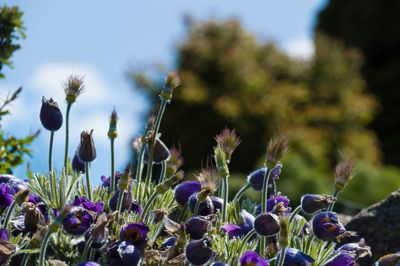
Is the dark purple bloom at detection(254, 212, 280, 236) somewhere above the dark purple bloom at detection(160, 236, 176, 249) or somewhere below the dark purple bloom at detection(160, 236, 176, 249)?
above

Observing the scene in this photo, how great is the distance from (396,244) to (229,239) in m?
1.01

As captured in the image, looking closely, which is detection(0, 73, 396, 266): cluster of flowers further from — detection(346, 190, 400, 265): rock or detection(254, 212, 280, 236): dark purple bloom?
detection(346, 190, 400, 265): rock

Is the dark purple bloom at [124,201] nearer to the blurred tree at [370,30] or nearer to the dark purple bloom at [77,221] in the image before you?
the dark purple bloom at [77,221]

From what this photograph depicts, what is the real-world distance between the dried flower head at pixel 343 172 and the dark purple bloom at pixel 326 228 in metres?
0.13

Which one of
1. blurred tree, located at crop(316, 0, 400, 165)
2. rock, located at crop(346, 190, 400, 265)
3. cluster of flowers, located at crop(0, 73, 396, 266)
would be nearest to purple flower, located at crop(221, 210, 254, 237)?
cluster of flowers, located at crop(0, 73, 396, 266)

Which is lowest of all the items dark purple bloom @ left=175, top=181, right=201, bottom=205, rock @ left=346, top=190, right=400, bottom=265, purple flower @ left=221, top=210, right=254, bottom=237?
purple flower @ left=221, top=210, right=254, bottom=237

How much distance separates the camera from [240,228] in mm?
2117

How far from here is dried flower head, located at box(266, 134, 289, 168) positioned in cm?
196

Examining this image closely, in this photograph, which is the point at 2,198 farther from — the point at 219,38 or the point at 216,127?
the point at 219,38

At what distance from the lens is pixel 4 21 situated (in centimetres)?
346

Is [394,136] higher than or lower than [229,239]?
higher

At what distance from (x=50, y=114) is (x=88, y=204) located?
34cm

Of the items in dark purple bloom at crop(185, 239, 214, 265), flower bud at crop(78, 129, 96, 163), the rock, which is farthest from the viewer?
the rock

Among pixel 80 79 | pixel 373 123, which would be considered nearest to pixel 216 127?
pixel 373 123
